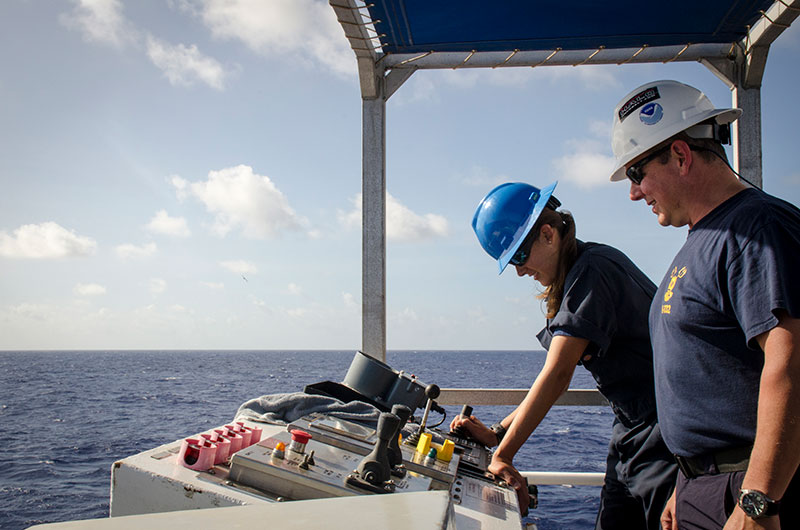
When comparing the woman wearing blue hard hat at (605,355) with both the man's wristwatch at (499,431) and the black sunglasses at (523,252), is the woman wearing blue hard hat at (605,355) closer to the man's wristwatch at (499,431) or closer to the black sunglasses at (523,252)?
the black sunglasses at (523,252)

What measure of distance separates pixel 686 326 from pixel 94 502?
1380cm

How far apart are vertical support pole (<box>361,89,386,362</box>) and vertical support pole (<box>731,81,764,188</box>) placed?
1873 mm

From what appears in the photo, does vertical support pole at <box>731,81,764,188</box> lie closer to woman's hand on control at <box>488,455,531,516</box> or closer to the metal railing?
the metal railing

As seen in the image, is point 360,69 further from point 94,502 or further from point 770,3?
point 94,502

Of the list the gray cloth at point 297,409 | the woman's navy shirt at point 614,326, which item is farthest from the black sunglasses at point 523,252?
the gray cloth at point 297,409

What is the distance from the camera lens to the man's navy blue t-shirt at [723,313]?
1.18 m

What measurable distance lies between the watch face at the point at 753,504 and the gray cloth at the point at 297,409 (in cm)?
112

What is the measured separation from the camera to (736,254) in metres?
1.26

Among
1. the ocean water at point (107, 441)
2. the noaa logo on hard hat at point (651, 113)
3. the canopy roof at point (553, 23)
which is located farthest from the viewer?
the ocean water at point (107, 441)

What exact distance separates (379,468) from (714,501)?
76 cm

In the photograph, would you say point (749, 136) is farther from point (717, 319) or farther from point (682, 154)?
point (717, 319)

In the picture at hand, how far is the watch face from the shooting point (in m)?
1.12

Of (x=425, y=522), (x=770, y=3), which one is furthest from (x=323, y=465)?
(x=770, y=3)

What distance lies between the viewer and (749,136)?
10.3 feet
